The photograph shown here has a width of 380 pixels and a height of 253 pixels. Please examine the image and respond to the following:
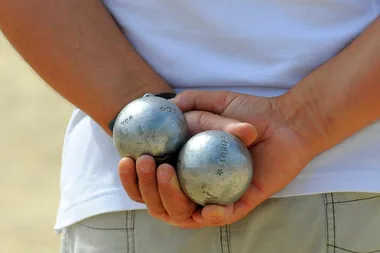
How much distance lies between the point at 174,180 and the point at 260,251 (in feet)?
0.95

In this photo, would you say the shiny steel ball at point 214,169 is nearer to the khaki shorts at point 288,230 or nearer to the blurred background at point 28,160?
the khaki shorts at point 288,230

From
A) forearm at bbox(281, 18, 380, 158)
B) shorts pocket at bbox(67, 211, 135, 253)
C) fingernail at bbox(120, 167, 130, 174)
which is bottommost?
shorts pocket at bbox(67, 211, 135, 253)

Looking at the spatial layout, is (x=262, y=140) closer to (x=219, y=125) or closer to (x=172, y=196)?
(x=219, y=125)

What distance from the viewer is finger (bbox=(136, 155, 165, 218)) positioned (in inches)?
48.1

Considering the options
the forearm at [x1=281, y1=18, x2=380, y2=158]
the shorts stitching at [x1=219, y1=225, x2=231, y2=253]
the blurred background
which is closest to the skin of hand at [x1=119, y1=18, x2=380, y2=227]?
the forearm at [x1=281, y1=18, x2=380, y2=158]

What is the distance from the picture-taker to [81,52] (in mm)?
1464

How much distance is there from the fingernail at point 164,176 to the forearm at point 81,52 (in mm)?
247

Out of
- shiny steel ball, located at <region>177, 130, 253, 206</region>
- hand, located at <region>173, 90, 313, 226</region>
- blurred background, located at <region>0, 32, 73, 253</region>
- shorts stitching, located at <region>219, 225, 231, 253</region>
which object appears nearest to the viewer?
shiny steel ball, located at <region>177, 130, 253, 206</region>

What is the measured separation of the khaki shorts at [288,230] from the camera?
140 centimetres

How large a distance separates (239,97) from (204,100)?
61mm

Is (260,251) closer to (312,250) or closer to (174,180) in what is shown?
(312,250)

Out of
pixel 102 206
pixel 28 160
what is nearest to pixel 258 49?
pixel 102 206

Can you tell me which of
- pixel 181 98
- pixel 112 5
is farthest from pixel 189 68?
pixel 112 5

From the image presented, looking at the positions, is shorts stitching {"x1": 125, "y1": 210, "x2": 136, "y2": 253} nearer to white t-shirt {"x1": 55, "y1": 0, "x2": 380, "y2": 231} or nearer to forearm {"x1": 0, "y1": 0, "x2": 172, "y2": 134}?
white t-shirt {"x1": 55, "y1": 0, "x2": 380, "y2": 231}
